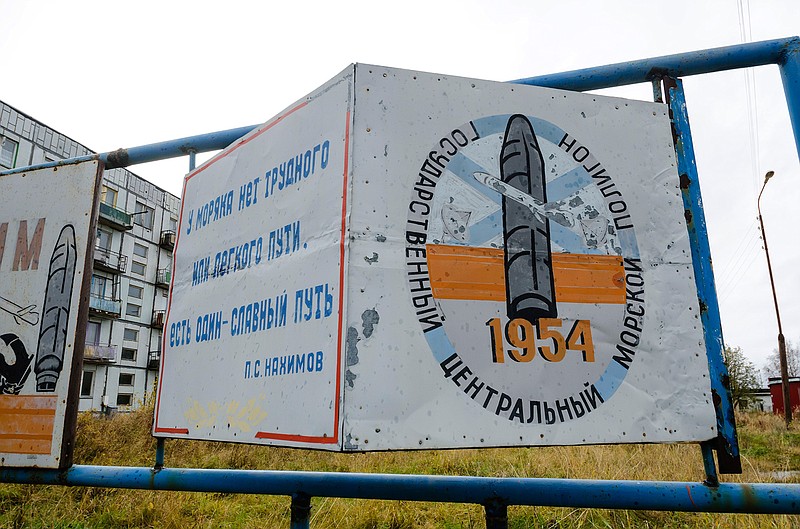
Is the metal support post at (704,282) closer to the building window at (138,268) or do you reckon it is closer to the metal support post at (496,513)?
the metal support post at (496,513)

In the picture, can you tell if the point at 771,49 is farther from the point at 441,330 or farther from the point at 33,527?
the point at 33,527

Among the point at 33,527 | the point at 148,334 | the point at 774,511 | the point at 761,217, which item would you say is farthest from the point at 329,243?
the point at 148,334

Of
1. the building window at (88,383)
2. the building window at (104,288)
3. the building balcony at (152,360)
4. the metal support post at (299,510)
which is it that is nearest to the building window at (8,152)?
the building window at (104,288)

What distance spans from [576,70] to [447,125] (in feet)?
1.86

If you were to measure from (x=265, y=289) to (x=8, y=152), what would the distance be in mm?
27734

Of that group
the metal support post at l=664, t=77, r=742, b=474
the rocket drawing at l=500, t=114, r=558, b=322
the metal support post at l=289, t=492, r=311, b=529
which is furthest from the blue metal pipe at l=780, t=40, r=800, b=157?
the metal support post at l=289, t=492, r=311, b=529

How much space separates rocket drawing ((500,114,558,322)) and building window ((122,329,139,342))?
1336 inches

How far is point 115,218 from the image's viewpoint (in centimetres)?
2947

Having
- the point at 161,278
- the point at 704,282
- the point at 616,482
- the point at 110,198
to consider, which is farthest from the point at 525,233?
the point at 161,278

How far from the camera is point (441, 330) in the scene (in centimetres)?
154

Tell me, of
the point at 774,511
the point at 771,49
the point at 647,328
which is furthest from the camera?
the point at 771,49

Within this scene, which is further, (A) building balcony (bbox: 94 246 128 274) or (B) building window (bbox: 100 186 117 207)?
(B) building window (bbox: 100 186 117 207)

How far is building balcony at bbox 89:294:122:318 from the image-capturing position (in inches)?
1127

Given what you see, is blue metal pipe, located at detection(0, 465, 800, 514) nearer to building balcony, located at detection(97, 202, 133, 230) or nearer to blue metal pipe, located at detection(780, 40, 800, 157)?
blue metal pipe, located at detection(780, 40, 800, 157)
